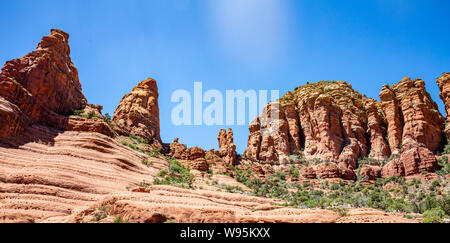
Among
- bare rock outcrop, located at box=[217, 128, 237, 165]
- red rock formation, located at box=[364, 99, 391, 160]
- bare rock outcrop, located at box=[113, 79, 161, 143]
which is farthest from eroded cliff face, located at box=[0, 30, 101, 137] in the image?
red rock formation, located at box=[364, 99, 391, 160]

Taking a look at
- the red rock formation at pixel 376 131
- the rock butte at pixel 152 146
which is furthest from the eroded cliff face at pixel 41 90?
the red rock formation at pixel 376 131

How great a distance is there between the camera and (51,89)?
1414 inches

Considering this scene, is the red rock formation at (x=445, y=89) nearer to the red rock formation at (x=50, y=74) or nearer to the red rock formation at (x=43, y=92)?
the red rock formation at (x=43, y=92)

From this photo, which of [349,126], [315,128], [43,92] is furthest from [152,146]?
[349,126]

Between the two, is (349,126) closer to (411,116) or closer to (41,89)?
(411,116)

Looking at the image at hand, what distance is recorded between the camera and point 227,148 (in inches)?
2309

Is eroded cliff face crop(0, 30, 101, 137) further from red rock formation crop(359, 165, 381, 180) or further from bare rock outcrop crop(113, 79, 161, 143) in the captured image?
red rock formation crop(359, 165, 381, 180)

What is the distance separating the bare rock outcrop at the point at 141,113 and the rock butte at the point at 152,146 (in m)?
0.23

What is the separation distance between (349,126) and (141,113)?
47461 mm

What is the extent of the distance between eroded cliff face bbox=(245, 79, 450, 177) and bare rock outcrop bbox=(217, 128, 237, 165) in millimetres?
6661

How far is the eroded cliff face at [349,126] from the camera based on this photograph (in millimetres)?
58938

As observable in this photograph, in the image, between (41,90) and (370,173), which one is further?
(370,173)
